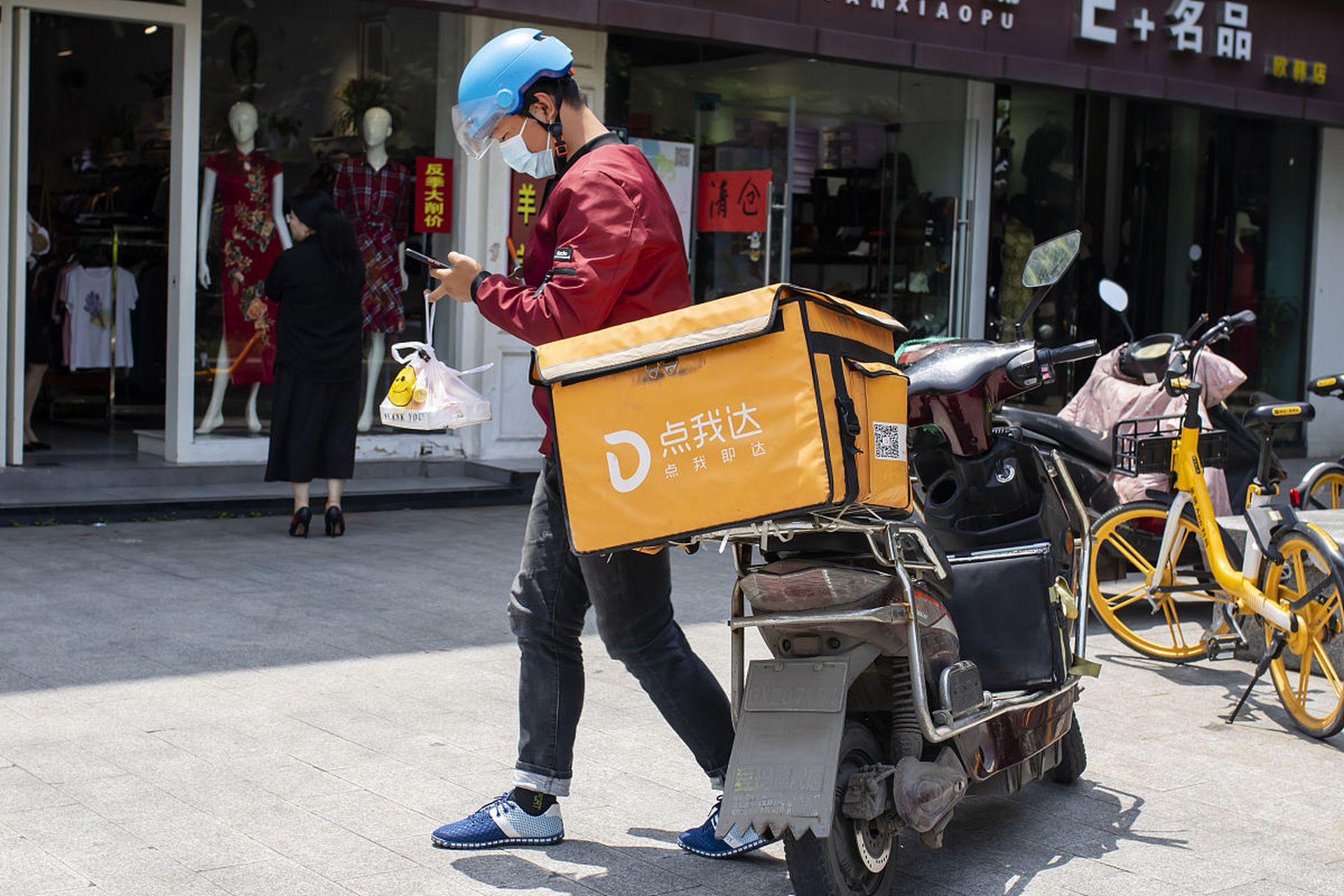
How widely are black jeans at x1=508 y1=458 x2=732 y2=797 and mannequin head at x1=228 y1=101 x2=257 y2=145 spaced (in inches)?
284

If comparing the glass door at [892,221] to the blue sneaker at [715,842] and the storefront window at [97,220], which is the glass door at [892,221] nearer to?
the storefront window at [97,220]

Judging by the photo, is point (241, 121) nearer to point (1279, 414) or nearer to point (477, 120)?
point (1279, 414)

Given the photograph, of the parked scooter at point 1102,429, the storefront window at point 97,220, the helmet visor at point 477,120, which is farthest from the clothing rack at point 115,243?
the helmet visor at point 477,120

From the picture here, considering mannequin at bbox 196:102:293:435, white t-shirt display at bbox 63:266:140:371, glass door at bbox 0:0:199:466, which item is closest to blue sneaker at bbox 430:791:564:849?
glass door at bbox 0:0:199:466

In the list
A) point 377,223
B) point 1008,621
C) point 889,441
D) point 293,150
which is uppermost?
point 293,150

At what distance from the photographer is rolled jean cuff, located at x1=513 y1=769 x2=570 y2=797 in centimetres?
397

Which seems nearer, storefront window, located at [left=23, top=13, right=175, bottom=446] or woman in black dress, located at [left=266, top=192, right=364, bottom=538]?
woman in black dress, located at [left=266, top=192, right=364, bottom=538]

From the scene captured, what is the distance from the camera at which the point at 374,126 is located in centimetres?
1088

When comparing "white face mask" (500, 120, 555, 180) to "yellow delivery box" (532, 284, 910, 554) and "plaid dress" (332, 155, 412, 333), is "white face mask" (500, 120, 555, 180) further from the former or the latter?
"plaid dress" (332, 155, 412, 333)

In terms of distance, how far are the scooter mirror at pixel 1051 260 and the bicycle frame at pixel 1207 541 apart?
1679 mm

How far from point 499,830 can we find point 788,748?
36.3 inches

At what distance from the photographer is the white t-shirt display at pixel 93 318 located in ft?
39.0

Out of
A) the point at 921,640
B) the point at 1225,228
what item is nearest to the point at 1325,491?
the point at 921,640

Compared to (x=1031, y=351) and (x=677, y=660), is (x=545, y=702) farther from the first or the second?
(x=1031, y=351)
